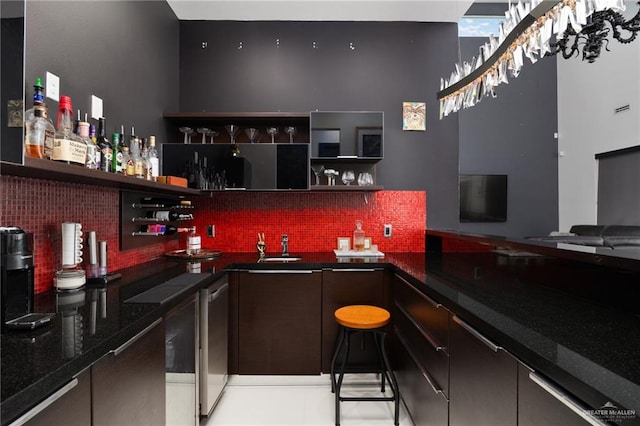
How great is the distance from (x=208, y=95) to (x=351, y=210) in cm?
183

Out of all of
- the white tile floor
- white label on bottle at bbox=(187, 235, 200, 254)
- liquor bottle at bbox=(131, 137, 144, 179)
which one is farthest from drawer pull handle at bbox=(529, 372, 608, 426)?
white label on bottle at bbox=(187, 235, 200, 254)

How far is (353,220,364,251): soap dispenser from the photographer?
9.43 feet

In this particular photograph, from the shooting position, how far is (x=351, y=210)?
2.96 meters

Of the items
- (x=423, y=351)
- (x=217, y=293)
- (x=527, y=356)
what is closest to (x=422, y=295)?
(x=423, y=351)

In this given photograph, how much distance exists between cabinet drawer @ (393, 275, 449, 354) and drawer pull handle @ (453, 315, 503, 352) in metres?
0.13

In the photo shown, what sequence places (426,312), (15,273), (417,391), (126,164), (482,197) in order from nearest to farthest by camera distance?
1. (15,273)
2. (426,312)
3. (417,391)
4. (126,164)
5. (482,197)

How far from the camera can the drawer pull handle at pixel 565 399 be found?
0.66m

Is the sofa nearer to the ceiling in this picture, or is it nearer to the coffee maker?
the ceiling

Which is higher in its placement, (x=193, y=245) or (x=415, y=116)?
(x=415, y=116)

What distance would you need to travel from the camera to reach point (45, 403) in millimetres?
697

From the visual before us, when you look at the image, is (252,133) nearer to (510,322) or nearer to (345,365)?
(345,365)

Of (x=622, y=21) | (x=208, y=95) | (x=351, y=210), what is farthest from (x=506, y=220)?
(x=208, y=95)

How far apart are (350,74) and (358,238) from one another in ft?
5.40

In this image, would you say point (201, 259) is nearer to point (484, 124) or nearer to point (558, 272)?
point (558, 272)
